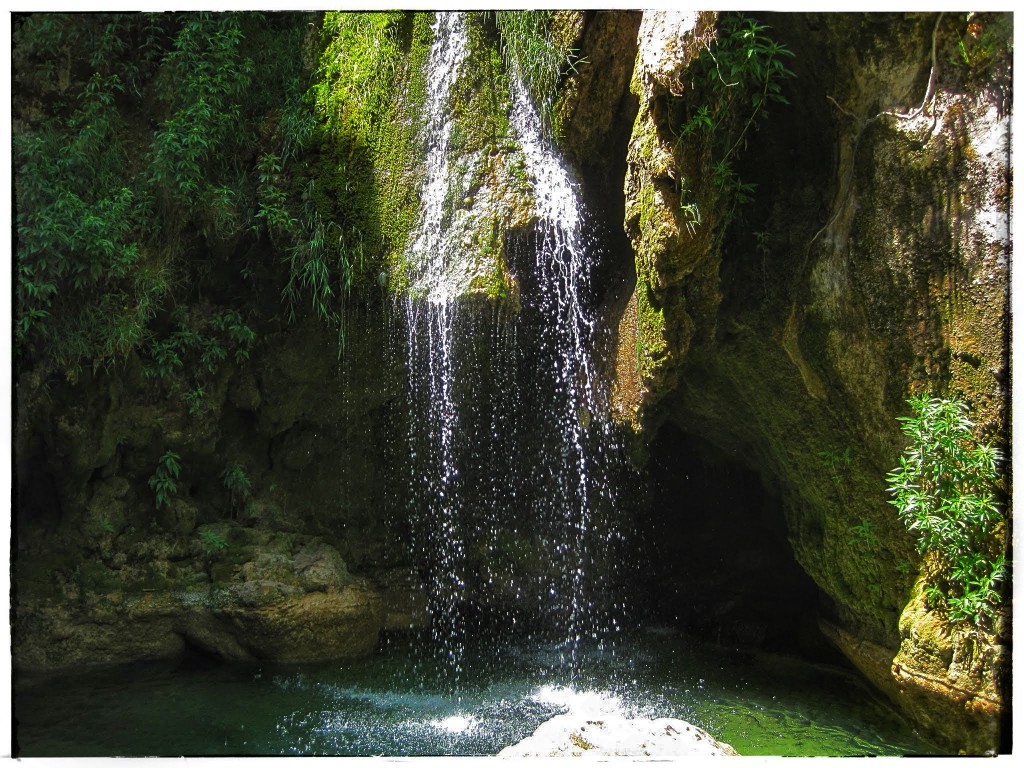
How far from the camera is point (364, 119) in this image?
18.0 feet

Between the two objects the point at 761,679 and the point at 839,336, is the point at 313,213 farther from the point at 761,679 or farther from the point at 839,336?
the point at 761,679

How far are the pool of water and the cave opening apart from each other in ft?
1.58

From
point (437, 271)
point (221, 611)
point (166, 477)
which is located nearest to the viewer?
point (437, 271)

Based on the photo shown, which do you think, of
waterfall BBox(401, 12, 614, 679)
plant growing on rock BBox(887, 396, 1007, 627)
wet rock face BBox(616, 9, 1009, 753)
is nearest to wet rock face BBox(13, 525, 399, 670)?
waterfall BBox(401, 12, 614, 679)

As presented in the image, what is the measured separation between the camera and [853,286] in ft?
14.6

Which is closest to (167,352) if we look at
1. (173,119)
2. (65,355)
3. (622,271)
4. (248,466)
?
(65,355)

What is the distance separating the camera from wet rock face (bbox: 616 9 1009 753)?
396 cm

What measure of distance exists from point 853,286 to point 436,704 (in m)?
3.49

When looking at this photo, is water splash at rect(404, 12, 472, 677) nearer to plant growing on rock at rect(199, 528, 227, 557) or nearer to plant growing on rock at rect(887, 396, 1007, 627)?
plant growing on rock at rect(199, 528, 227, 557)

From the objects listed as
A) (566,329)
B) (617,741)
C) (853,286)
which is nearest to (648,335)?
(566,329)

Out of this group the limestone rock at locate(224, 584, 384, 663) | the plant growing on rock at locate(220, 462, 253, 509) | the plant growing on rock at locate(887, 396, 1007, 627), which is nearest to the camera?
the plant growing on rock at locate(887, 396, 1007, 627)

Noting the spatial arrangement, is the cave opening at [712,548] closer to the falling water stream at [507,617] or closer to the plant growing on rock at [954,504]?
the falling water stream at [507,617]

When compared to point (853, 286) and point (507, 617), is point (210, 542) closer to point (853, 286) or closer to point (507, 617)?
point (507, 617)

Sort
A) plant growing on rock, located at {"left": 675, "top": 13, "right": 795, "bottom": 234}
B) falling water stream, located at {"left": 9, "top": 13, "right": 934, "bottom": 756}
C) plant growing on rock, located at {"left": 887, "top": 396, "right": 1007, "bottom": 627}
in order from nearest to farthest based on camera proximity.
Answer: plant growing on rock, located at {"left": 887, "top": 396, "right": 1007, "bottom": 627}, plant growing on rock, located at {"left": 675, "top": 13, "right": 795, "bottom": 234}, falling water stream, located at {"left": 9, "top": 13, "right": 934, "bottom": 756}
